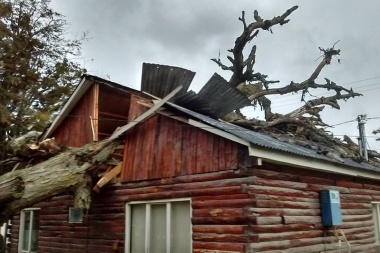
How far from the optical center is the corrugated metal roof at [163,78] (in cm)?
981

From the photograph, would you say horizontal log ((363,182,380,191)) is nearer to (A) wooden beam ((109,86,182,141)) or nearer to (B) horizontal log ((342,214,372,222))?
(B) horizontal log ((342,214,372,222))

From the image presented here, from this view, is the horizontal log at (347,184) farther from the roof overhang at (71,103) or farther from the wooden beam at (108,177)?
the roof overhang at (71,103)

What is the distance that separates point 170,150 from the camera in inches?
336

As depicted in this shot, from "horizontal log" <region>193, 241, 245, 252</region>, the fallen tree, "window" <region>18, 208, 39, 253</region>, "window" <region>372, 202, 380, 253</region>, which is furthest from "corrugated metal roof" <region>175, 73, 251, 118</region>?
"window" <region>18, 208, 39, 253</region>

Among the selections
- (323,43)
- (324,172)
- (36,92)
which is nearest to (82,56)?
(36,92)

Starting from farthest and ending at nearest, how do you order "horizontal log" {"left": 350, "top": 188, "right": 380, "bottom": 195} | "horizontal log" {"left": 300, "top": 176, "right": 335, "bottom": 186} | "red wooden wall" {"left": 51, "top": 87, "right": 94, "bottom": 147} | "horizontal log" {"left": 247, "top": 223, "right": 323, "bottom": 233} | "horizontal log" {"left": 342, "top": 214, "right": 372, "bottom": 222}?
"red wooden wall" {"left": 51, "top": 87, "right": 94, "bottom": 147} < "horizontal log" {"left": 350, "top": 188, "right": 380, "bottom": 195} < "horizontal log" {"left": 342, "top": 214, "right": 372, "bottom": 222} < "horizontal log" {"left": 300, "top": 176, "right": 335, "bottom": 186} < "horizontal log" {"left": 247, "top": 223, "right": 323, "bottom": 233}

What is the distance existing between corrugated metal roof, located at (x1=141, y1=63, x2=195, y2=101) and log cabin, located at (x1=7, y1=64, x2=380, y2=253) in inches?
1.0

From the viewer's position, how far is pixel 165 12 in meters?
20.0

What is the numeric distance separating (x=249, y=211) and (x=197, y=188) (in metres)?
1.26

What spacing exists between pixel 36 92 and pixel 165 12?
8344 mm

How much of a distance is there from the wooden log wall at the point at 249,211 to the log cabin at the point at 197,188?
0.07 feet

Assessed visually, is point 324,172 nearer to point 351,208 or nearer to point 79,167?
point 351,208

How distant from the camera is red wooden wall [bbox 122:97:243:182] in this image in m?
7.56

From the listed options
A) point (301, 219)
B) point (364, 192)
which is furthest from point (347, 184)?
point (301, 219)
